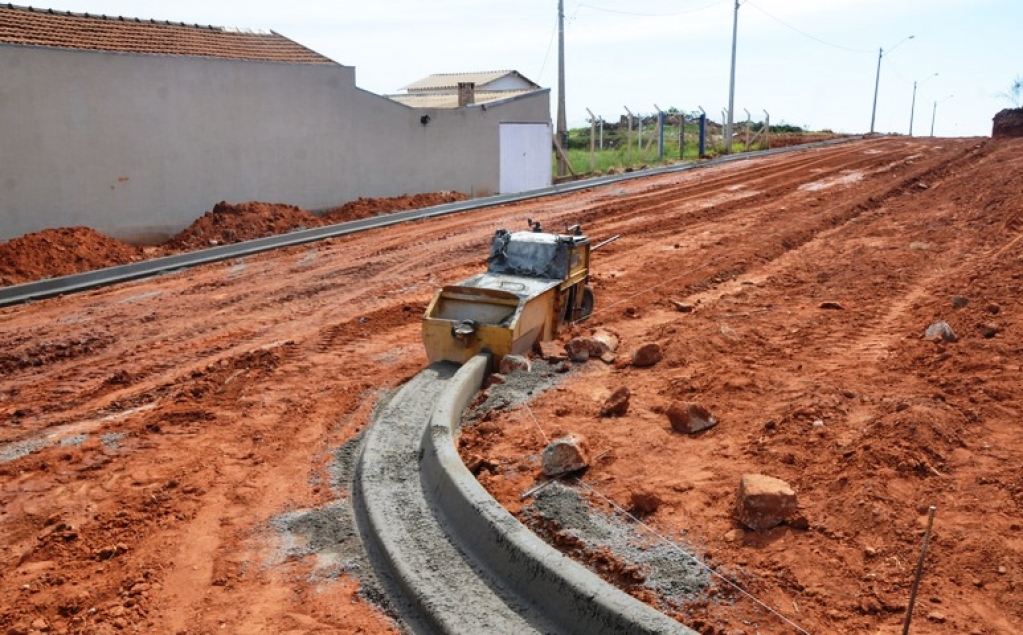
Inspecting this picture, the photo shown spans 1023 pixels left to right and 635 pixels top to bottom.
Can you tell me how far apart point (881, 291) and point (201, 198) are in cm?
1536

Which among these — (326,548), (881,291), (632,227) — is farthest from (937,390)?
(632,227)

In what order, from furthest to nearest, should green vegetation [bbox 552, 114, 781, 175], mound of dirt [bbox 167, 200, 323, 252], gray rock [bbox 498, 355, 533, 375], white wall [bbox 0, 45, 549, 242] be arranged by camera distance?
green vegetation [bbox 552, 114, 781, 175] → mound of dirt [bbox 167, 200, 323, 252] → white wall [bbox 0, 45, 549, 242] → gray rock [bbox 498, 355, 533, 375]

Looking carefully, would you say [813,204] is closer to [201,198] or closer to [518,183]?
[518,183]

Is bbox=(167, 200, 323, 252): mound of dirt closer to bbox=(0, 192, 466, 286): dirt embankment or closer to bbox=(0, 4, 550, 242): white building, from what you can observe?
bbox=(0, 192, 466, 286): dirt embankment

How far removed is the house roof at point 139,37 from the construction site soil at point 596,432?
4.86 meters

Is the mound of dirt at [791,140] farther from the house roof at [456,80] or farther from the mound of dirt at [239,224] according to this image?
the mound of dirt at [239,224]

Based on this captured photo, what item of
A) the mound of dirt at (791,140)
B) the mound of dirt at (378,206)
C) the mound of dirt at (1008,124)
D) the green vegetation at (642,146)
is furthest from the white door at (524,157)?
the mound of dirt at (1008,124)

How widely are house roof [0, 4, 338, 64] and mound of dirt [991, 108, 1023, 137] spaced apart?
3950 cm

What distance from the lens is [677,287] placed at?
13758 mm

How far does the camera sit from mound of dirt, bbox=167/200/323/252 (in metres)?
19.4

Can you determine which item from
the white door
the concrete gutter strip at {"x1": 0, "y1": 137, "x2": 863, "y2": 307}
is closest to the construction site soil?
the concrete gutter strip at {"x1": 0, "y1": 137, "x2": 863, "y2": 307}

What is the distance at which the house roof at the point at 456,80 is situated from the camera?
4397cm

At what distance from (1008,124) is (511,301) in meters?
48.0

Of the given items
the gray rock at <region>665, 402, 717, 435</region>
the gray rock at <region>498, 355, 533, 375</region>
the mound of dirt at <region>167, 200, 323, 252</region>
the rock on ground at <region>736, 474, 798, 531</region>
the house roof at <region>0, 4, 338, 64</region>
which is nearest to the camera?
the rock on ground at <region>736, 474, 798, 531</region>
